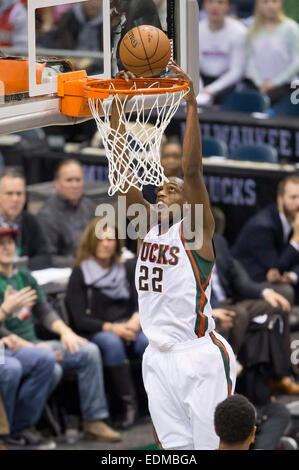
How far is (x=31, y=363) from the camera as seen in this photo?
26.1 ft

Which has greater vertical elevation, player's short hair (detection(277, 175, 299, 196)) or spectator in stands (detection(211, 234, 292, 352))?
player's short hair (detection(277, 175, 299, 196))

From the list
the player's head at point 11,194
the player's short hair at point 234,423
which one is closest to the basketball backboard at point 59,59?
the player's short hair at point 234,423

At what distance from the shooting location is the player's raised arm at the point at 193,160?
578 centimetres

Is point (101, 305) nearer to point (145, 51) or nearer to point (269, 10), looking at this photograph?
point (145, 51)

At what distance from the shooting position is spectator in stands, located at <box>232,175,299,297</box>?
9.53 metres

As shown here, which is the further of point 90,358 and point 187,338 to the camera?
point 90,358

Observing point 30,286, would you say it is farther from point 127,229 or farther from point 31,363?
point 127,229

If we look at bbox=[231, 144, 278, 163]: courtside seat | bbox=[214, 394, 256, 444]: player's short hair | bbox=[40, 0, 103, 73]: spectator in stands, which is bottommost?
bbox=[231, 144, 278, 163]: courtside seat

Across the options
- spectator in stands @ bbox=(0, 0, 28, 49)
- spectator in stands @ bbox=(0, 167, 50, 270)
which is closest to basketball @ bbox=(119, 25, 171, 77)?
spectator in stands @ bbox=(0, 167, 50, 270)

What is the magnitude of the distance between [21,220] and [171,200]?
3.00 meters

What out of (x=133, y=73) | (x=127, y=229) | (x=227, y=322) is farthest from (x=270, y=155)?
(x=133, y=73)

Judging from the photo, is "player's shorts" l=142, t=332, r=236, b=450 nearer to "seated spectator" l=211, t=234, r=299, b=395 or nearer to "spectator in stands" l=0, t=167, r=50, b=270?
"seated spectator" l=211, t=234, r=299, b=395

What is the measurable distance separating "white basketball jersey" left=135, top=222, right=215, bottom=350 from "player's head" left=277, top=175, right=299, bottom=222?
11.7 feet
